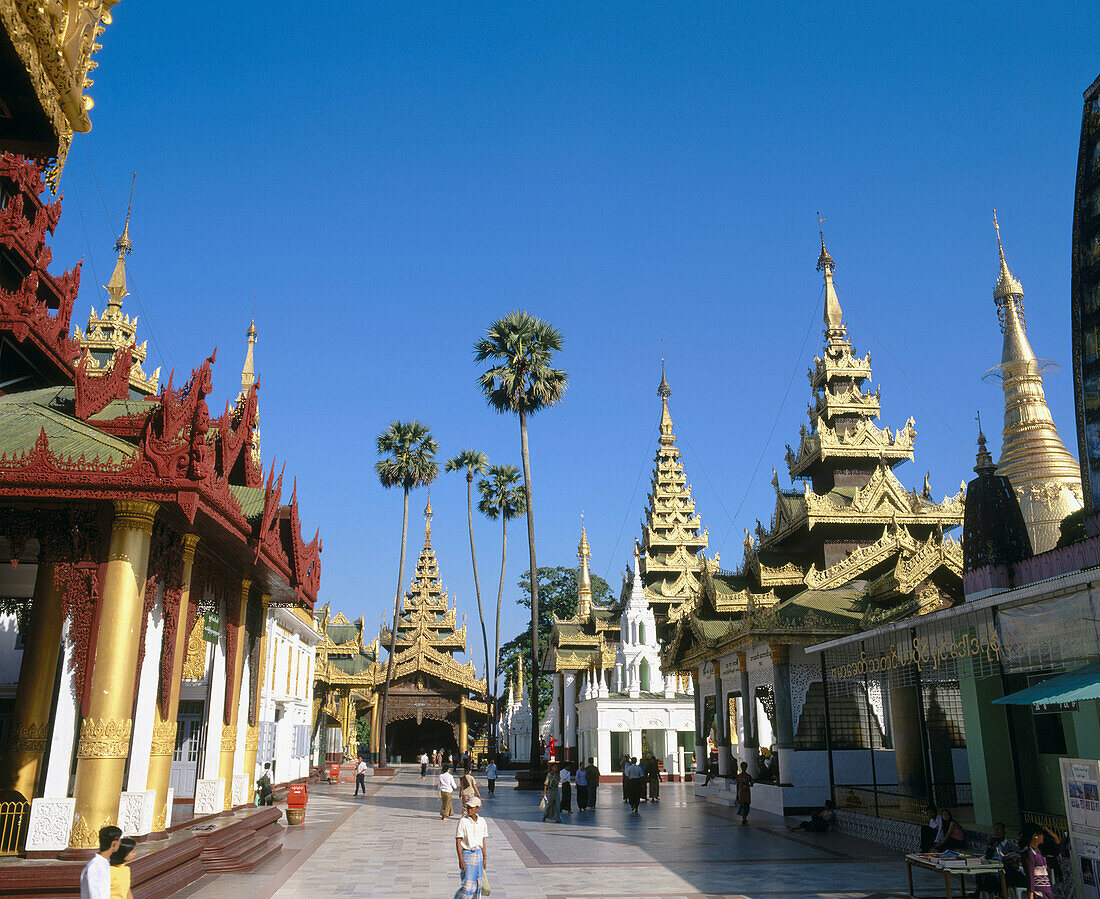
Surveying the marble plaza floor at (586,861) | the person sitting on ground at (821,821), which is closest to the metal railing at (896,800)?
the person sitting on ground at (821,821)

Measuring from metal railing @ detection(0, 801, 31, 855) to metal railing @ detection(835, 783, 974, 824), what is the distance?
13.9 m

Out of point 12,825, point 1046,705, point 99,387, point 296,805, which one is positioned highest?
point 99,387

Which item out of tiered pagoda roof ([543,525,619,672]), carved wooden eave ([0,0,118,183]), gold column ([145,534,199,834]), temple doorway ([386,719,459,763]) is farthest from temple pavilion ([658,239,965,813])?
temple doorway ([386,719,459,763])

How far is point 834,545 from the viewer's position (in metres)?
32.4

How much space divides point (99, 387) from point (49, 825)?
266 inches

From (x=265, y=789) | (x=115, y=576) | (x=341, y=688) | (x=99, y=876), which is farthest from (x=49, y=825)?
(x=341, y=688)

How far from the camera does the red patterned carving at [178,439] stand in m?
12.1

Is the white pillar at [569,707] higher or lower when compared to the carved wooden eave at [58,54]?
lower

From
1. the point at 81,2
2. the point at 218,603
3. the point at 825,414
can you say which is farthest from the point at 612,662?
the point at 81,2

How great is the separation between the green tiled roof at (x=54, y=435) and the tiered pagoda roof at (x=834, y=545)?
14746mm

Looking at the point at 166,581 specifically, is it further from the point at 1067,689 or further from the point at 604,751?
the point at 604,751

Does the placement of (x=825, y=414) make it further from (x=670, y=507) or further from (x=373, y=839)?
(x=373, y=839)

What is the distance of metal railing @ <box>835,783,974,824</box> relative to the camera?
54.6ft

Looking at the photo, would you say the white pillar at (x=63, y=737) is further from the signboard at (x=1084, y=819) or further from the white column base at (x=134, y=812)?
the signboard at (x=1084, y=819)
